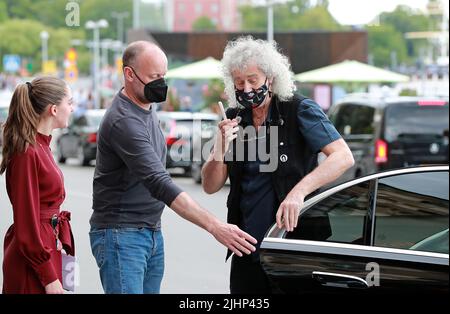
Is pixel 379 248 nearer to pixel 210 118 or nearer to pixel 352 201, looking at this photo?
pixel 352 201

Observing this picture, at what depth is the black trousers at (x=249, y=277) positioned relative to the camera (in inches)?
189

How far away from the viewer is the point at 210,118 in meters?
24.9

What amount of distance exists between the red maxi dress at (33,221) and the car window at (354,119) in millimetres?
13078

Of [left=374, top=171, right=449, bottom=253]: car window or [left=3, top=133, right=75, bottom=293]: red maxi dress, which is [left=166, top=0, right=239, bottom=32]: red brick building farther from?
[left=3, top=133, right=75, bottom=293]: red maxi dress

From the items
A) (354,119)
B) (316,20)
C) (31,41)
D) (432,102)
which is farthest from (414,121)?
(316,20)

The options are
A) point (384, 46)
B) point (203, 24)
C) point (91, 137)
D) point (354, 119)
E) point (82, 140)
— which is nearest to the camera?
point (354, 119)

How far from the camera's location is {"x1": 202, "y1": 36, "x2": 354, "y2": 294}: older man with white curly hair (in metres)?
4.76

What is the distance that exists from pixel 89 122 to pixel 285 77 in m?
23.9

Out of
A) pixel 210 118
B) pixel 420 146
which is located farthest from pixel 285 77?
pixel 210 118

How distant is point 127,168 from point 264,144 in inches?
23.6

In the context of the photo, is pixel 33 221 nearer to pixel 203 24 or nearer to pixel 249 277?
pixel 249 277

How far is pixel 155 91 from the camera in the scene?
15.7ft
